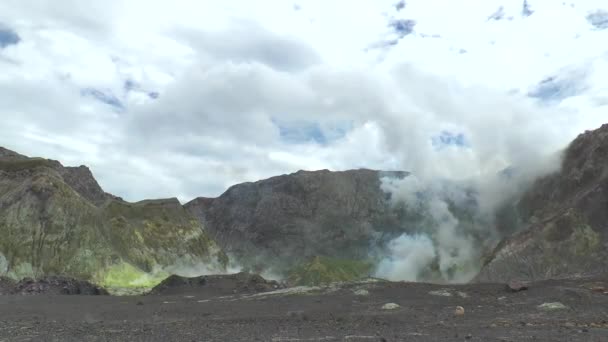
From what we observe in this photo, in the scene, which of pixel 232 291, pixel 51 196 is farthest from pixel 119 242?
pixel 232 291

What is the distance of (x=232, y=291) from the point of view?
64875mm

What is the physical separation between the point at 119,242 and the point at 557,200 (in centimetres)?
10846

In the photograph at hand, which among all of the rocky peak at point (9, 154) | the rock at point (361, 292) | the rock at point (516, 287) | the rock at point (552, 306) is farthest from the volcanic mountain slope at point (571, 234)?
the rocky peak at point (9, 154)

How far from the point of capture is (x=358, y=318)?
2933 cm

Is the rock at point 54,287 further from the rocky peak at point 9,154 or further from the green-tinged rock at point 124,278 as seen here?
the rocky peak at point 9,154

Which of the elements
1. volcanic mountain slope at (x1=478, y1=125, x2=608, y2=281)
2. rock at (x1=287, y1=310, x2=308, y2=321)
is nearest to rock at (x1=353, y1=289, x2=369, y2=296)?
rock at (x1=287, y1=310, x2=308, y2=321)

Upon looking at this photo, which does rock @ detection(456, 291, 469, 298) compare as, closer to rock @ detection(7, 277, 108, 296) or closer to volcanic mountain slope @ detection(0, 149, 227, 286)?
A: rock @ detection(7, 277, 108, 296)

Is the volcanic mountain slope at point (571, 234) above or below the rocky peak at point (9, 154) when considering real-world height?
below

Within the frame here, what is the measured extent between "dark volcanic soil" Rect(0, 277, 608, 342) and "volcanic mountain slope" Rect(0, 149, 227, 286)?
82525 millimetres

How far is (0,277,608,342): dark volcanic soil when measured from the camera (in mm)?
22469

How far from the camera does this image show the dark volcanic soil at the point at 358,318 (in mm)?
22469

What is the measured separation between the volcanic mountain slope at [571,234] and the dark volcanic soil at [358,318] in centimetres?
7174

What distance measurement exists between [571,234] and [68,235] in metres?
107

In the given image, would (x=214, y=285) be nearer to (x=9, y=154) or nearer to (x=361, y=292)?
(x=361, y=292)
